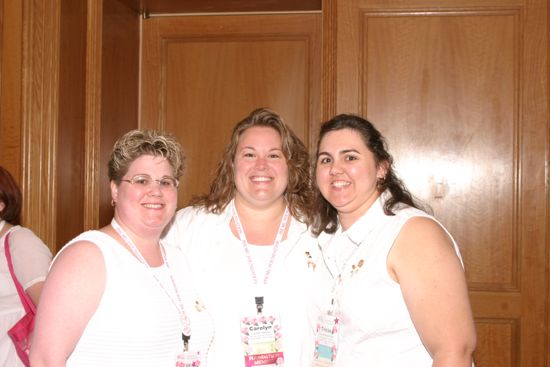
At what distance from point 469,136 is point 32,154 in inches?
96.3

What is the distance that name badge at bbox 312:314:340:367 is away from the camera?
212 centimetres

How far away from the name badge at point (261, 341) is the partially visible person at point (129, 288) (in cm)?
26

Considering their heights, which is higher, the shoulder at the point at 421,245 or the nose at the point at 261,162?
the nose at the point at 261,162

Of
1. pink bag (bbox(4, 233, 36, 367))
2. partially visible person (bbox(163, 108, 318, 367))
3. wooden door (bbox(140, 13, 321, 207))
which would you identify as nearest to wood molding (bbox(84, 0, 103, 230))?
wooden door (bbox(140, 13, 321, 207))

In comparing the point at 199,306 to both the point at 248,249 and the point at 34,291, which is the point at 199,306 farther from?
the point at 34,291

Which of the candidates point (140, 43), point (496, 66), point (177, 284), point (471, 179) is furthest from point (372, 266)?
point (140, 43)

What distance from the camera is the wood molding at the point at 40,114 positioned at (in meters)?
3.21

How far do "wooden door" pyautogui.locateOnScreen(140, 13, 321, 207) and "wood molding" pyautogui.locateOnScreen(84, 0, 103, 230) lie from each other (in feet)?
2.19

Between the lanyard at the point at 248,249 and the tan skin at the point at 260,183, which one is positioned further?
the tan skin at the point at 260,183

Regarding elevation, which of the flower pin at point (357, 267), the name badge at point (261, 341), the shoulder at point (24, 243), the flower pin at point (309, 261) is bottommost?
the name badge at point (261, 341)

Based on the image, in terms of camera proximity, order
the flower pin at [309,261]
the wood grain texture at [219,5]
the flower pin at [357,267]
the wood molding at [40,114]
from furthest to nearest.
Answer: the wood grain texture at [219,5], the wood molding at [40,114], the flower pin at [309,261], the flower pin at [357,267]

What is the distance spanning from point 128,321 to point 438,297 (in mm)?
960

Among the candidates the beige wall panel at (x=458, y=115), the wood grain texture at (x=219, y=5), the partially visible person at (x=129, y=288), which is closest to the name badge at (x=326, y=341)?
the partially visible person at (x=129, y=288)

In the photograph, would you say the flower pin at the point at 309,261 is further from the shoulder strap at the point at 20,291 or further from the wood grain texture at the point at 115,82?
the wood grain texture at the point at 115,82
